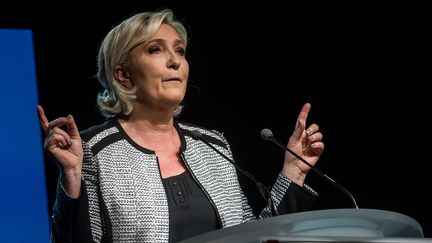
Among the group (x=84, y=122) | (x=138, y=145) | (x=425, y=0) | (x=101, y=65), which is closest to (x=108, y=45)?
(x=101, y=65)

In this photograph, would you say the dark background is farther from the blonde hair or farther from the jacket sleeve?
the jacket sleeve

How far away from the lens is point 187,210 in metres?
2.17

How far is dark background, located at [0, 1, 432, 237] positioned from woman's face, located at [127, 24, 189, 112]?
913 millimetres

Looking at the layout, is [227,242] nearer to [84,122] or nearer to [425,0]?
[84,122]

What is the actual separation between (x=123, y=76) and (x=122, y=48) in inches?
3.5

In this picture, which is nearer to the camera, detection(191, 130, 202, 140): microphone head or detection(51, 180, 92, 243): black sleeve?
detection(51, 180, 92, 243): black sleeve

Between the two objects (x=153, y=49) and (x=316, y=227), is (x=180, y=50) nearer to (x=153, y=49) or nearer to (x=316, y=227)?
(x=153, y=49)

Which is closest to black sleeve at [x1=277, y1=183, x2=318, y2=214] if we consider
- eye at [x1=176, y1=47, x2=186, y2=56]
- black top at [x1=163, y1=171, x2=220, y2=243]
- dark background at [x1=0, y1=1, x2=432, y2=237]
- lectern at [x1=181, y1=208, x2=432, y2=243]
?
black top at [x1=163, y1=171, x2=220, y2=243]

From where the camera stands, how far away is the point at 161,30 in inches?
93.0

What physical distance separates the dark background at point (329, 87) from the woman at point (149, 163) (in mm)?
904

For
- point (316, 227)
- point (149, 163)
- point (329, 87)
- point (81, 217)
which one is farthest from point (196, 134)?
point (329, 87)

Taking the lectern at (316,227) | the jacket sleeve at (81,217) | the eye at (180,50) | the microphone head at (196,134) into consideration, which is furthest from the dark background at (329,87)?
the lectern at (316,227)

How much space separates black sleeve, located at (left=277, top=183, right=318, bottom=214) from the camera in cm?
226

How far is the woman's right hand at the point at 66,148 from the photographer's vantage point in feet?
6.22
